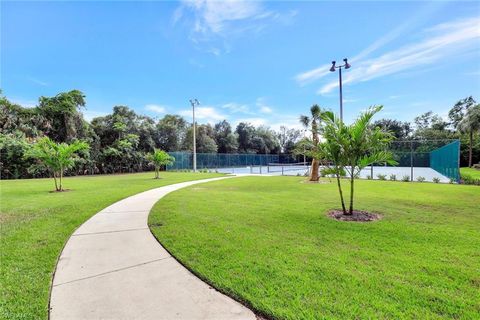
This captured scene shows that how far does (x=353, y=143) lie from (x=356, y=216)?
149 centimetres

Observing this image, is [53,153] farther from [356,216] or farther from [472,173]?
[472,173]

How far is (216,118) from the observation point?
132 ft

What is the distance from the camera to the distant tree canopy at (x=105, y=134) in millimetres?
17039

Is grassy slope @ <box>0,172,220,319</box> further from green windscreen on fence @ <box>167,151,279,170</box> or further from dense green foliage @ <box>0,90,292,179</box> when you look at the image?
green windscreen on fence @ <box>167,151,279,170</box>

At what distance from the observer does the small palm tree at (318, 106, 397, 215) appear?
498cm

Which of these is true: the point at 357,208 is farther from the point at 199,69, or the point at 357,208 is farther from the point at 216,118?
the point at 216,118

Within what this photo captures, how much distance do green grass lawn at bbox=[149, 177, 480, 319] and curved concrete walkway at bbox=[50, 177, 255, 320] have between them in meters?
0.16

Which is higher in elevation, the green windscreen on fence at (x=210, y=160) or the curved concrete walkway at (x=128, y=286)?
the green windscreen on fence at (x=210, y=160)

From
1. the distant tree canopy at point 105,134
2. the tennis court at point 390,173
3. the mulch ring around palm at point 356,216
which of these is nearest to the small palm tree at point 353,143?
the mulch ring around palm at point 356,216

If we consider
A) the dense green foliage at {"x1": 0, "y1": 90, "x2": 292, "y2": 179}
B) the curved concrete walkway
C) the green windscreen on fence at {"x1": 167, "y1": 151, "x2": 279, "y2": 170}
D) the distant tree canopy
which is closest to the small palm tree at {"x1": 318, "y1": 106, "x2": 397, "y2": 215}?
the curved concrete walkway

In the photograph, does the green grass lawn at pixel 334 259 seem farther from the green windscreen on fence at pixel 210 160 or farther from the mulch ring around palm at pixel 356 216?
the green windscreen on fence at pixel 210 160

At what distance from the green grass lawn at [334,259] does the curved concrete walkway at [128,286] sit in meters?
0.16

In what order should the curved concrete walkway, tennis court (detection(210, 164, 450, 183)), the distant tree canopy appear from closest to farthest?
the curved concrete walkway → tennis court (detection(210, 164, 450, 183)) → the distant tree canopy

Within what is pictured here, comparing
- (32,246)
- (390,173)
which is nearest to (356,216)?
(32,246)
